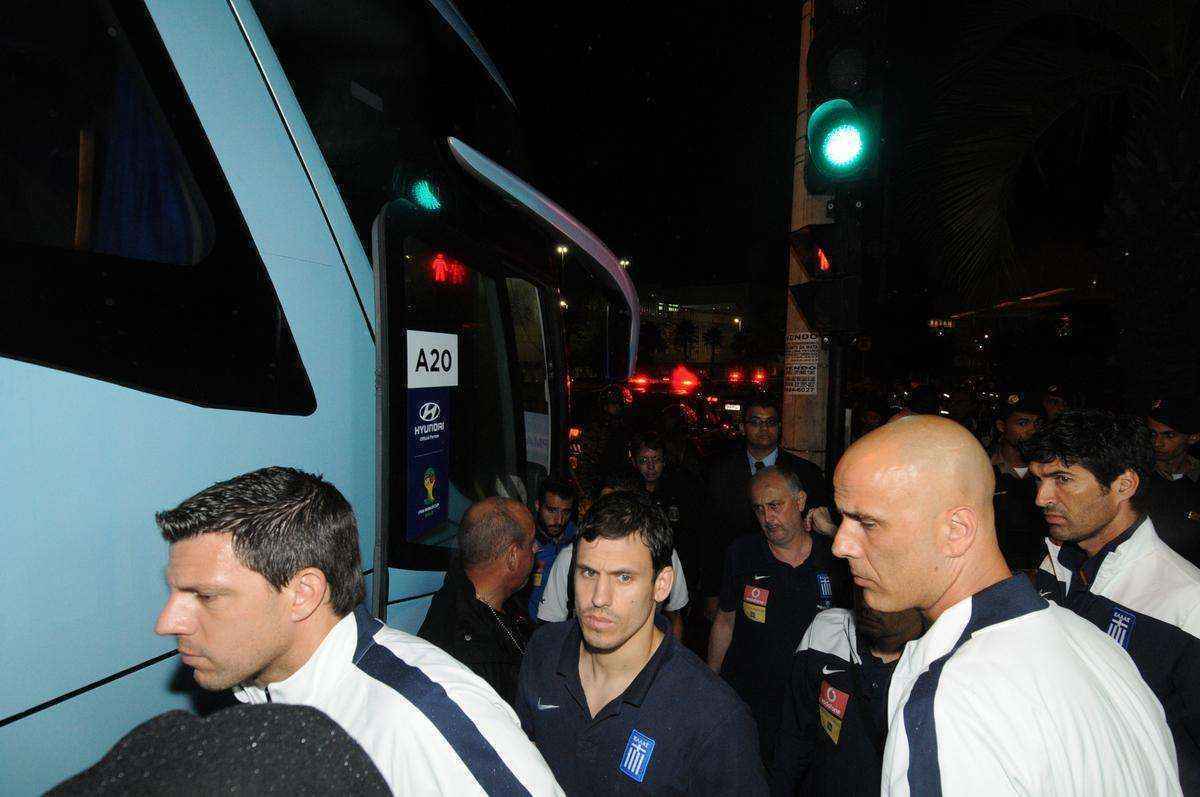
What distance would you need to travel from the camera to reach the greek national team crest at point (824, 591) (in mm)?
3496

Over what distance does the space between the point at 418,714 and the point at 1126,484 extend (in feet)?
9.66

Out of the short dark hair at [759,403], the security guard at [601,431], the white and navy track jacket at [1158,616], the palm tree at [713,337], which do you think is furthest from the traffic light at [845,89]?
the palm tree at [713,337]

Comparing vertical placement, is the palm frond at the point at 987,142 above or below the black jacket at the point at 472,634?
above

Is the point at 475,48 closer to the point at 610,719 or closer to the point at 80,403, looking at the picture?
the point at 80,403

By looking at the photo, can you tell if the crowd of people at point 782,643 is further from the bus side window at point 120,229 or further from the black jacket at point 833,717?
the bus side window at point 120,229

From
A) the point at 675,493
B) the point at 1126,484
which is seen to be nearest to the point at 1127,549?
the point at 1126,484

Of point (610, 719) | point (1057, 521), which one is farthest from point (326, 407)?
point (1057, 521)

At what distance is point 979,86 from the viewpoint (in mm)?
6430

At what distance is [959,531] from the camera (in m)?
1.67

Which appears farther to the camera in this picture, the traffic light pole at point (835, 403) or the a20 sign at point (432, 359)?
the traffic light pole at point (835, 403)

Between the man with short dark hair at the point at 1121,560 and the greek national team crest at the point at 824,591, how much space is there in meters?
0.94

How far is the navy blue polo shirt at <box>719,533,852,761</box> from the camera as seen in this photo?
340 centimetres

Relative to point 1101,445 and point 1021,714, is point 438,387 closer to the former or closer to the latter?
point 1021,714

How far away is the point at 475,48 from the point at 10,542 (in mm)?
3144
